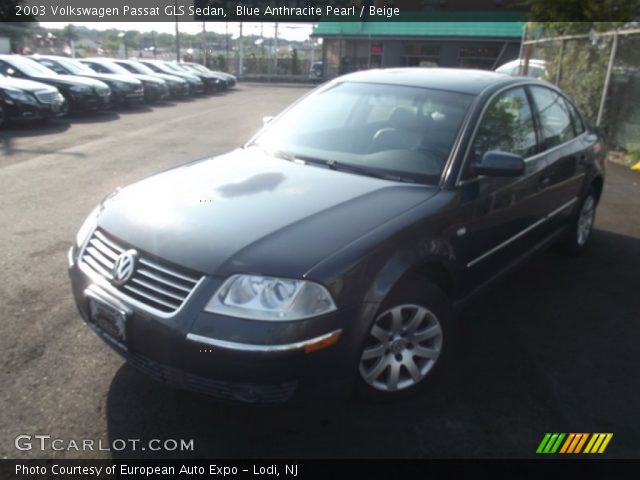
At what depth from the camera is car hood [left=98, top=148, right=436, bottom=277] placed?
2422 mm

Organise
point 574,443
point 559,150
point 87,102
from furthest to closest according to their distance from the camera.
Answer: point 87,102 → point 559,150 → point 574,443

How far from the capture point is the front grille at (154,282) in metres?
2.39

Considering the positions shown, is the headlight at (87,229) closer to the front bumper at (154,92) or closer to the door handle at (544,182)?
the door handle at (544,182)

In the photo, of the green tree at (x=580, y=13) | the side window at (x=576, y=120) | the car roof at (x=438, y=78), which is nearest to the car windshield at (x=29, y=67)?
the green tree at (x=580, y=13)

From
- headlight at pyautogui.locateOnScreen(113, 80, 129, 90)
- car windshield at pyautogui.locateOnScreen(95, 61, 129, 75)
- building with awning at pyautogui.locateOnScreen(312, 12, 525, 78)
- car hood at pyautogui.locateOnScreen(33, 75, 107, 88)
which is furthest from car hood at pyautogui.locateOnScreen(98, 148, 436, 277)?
building with awning at pyautogui.locateOnScreen(312, 12, 525, 78)

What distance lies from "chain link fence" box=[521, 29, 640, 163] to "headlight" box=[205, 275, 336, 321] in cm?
941

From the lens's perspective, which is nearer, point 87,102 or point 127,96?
point 87,102

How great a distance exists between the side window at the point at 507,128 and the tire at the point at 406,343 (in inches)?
36.6

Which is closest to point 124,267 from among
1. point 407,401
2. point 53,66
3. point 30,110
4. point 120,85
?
point 407,401

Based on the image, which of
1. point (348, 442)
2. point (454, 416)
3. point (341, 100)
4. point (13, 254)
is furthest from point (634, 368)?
point (13, 254)

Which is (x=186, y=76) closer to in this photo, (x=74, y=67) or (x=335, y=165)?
(x=74, y=67)

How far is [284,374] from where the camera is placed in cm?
230

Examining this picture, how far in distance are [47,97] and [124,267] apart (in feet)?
37.7

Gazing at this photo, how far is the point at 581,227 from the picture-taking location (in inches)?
206
